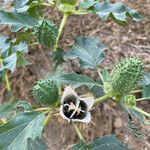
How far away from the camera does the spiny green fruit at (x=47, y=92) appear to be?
3.34 feet

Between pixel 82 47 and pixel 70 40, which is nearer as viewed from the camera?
pixel 82 47

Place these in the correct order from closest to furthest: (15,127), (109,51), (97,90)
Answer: (15,127) < (97,90) < (109,51)

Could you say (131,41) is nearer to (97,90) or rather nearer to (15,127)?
(97,90)

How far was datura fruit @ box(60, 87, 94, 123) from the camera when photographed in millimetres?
937

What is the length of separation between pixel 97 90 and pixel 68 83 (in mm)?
129

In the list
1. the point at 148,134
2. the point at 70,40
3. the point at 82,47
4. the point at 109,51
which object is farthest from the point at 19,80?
the point at 82,47

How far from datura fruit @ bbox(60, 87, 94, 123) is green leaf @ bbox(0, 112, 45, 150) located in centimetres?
7

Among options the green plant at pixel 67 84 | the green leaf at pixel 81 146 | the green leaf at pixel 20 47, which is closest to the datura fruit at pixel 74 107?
the green plant at pixel 67 84

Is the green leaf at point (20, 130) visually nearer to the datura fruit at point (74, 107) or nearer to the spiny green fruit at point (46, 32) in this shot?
the datura fruit at point (74, 107)

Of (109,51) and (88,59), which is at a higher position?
(88,59)

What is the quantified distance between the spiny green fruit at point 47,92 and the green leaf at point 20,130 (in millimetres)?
39

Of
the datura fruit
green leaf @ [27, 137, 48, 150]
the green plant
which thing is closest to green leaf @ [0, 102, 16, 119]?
the green plant

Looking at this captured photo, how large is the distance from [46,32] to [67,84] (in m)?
0.14

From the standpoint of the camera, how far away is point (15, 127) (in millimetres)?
994
